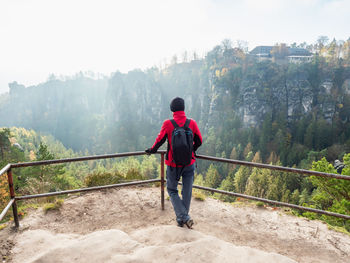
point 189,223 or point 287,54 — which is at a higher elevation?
point 287,54

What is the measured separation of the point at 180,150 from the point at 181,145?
0.23 ft

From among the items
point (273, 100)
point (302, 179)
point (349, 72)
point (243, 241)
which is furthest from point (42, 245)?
point (349, 72)

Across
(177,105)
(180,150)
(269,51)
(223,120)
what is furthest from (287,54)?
(180,150)

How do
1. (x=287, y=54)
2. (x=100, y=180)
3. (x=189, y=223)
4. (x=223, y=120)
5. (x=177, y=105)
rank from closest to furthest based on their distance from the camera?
(x=177, y=105), (x=189, y=223), (x=100, y=180), (x=223, y=120), (x=287, y=54)

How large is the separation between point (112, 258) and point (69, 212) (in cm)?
221

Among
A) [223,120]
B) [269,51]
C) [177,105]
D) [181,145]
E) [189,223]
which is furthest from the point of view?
[269,51]

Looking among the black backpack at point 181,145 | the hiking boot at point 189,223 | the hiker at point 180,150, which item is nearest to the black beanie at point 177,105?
the hiker at point 180,150

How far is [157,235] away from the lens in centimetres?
303

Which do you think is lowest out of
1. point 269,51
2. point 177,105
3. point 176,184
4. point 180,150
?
point 176,184

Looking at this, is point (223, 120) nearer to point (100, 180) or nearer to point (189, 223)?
point (100, 180)

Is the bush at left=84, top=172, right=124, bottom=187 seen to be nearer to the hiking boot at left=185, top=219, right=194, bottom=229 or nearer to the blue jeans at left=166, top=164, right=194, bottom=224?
the blue jeans at left=166, top=164, right=194, bottom=224

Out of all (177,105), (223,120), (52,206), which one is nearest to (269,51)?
(223,120)

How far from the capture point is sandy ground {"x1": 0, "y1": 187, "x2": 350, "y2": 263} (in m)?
2.54

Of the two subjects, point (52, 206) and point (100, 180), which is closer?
point (52, 206)
